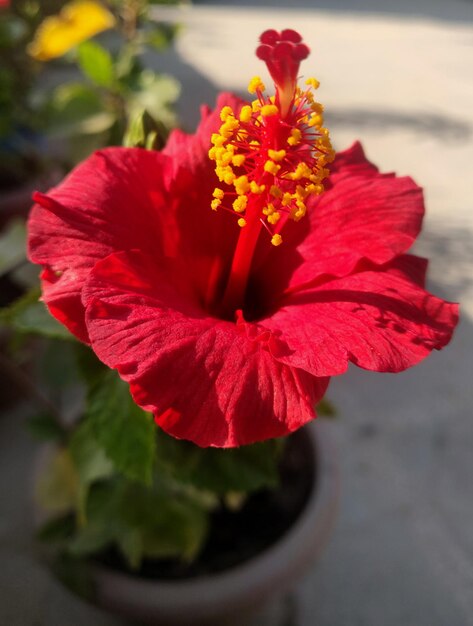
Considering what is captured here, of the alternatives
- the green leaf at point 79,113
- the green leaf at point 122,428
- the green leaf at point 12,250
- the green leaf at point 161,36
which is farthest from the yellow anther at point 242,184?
the green leaf at point 161,36

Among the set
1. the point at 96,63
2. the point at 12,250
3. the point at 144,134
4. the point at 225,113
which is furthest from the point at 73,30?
the point at 225,113

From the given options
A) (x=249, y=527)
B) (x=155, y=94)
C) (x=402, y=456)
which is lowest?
(x=402, y=456)

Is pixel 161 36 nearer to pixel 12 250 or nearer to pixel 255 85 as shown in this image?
pixel 12 250

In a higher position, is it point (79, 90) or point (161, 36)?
point (161, 36)

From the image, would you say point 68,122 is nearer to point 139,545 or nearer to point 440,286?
point 139,545

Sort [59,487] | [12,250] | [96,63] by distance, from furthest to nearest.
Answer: [96,63], [59,487], [12,250]

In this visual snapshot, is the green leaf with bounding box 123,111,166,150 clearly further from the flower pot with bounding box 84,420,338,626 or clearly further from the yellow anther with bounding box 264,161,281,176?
the flower pot with bounding box 84,420,338,626

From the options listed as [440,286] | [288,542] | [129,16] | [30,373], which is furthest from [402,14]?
[288,542]
